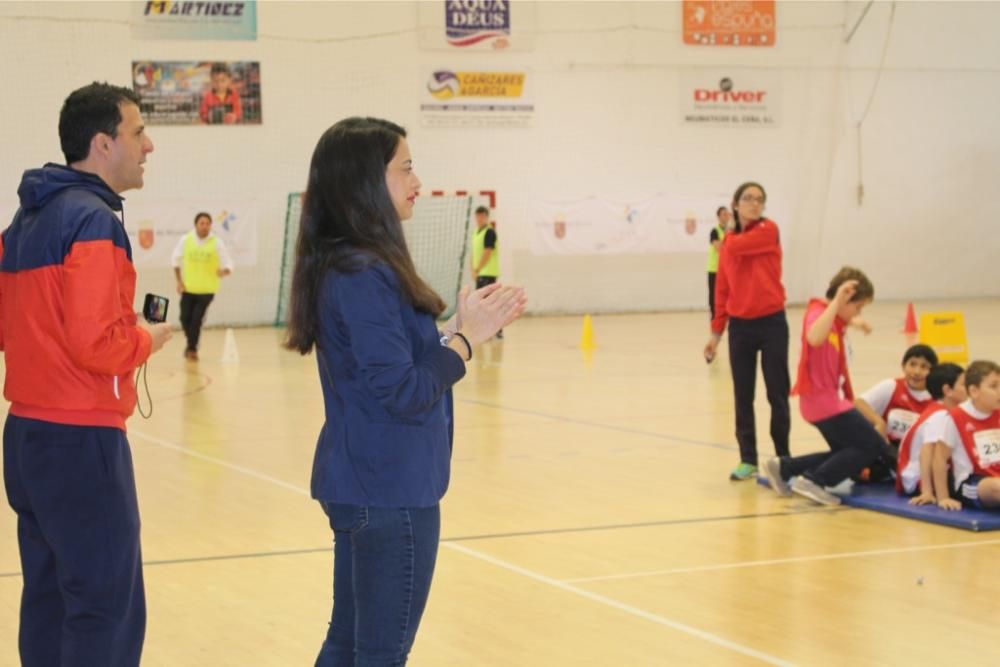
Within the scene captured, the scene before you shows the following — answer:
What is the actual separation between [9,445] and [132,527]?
38cm

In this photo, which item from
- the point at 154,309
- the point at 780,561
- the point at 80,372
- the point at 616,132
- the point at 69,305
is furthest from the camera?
the point at 616,132

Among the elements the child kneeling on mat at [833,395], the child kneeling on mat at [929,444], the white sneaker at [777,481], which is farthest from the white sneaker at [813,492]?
the child kneeling on mat at [929,444]

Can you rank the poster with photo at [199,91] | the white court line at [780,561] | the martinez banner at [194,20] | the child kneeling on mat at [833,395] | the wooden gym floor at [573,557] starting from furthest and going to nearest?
the poster with photo at [199,91] → the martinez banner at [194,20] → the child kneeling on mat at [833,395] → the white court line at [780,561] → the wooden gym floor at [573,557]

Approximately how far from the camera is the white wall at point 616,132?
21.7m

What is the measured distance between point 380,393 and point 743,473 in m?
5.82

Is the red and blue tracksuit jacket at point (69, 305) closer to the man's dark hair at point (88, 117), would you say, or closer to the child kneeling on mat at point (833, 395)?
the man's dark hair at point (88, 117)

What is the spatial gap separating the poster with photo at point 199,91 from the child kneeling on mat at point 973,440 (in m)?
16.2

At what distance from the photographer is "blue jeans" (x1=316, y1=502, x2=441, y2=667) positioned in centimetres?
312

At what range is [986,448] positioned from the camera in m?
7.39

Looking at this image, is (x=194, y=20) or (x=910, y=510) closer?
(x=910, y=510)

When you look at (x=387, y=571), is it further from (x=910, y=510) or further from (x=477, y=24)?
(x=477, y=24)

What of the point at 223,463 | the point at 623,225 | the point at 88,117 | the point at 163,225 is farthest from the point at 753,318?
the point at 623,225

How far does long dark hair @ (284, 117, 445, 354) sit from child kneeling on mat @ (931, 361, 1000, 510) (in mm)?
4913

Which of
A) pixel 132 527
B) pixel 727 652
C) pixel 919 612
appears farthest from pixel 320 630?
pixel 919 612
